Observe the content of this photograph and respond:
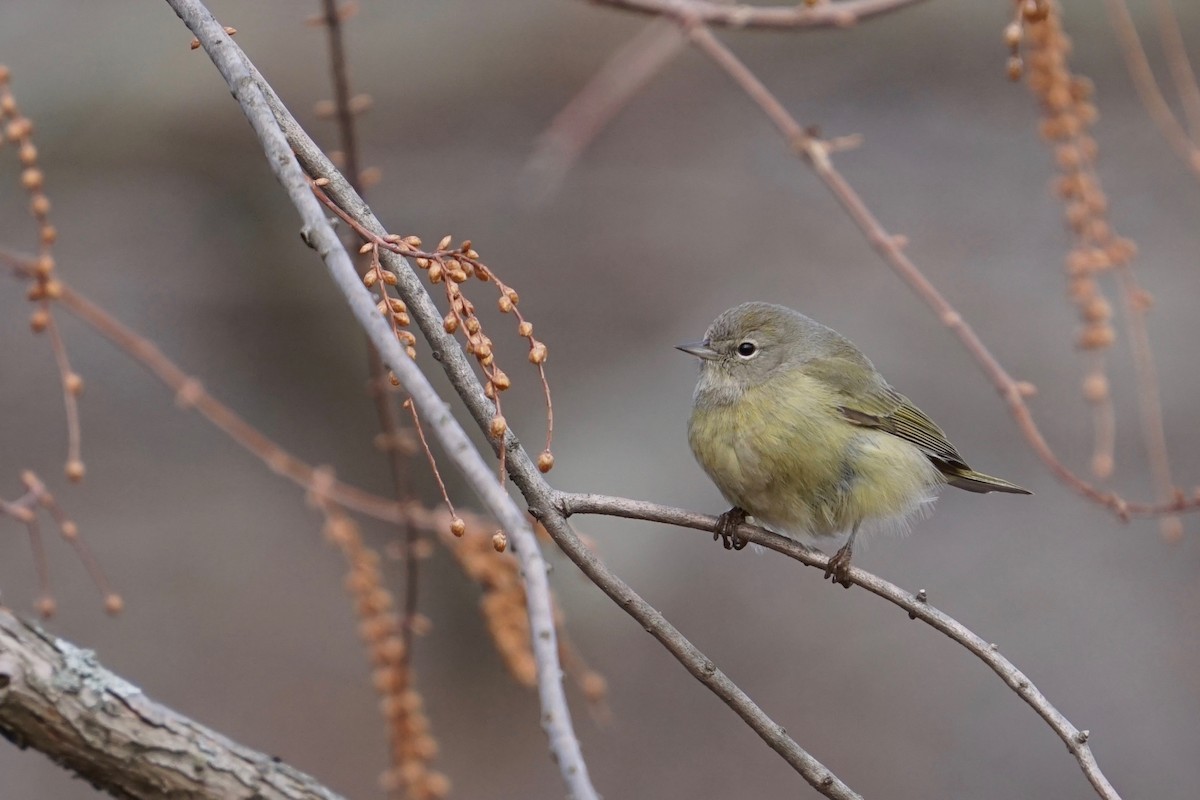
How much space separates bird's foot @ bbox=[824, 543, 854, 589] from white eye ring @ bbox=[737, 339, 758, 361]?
29.1 inches

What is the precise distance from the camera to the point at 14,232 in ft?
22.9

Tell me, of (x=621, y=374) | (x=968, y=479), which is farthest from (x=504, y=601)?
(x=621, y=374)

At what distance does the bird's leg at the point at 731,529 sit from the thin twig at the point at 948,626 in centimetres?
23

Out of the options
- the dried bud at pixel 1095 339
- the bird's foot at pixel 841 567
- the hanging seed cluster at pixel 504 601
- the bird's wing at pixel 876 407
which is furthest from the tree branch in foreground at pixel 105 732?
the dried bud at pixel 1095 339

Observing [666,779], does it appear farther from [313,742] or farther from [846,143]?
[846,143]

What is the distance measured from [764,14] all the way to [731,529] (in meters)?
1.38

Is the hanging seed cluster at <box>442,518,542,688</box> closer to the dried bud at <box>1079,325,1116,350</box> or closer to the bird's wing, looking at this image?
the bird's wing

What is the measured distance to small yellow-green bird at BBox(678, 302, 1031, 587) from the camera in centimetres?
360

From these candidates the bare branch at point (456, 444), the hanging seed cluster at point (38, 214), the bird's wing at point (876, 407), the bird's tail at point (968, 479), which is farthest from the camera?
the bird's tail at point (968, 479)

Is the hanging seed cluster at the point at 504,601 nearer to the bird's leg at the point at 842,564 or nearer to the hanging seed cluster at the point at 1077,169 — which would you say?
the bird's leg at the point at 842,564

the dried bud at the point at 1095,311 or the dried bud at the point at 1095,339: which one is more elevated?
the dried bud at the point at 1095,311

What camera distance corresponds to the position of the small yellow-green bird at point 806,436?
3.60 metres

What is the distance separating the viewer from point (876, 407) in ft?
13.4

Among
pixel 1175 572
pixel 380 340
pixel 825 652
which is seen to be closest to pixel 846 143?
pixel 380 340
